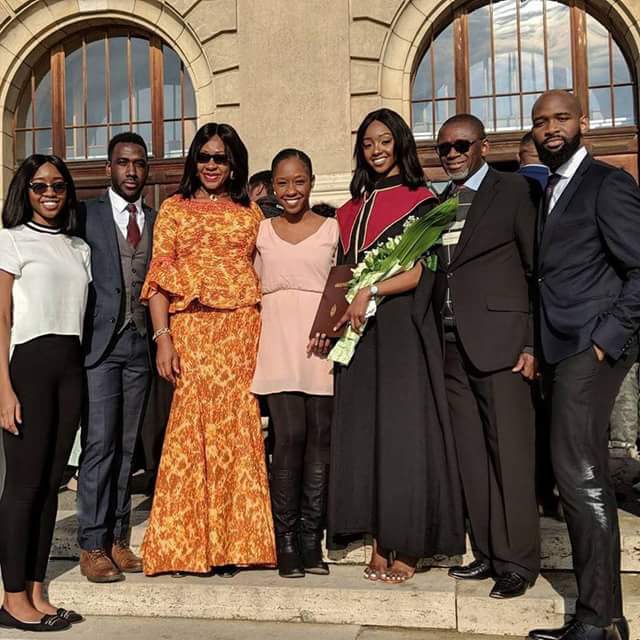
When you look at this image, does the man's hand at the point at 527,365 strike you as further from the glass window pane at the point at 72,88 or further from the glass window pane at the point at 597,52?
the glass window pane at the point at 72,88

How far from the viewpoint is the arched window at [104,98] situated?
992 cm

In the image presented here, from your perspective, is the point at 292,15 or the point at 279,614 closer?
the point at 279,614

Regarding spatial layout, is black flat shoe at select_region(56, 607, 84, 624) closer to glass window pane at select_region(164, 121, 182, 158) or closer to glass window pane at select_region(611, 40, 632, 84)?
glass window pane at select_region(164, 121, 182, 158)

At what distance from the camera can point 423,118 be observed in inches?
372

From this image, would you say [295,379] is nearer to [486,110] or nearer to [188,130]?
[486,110]

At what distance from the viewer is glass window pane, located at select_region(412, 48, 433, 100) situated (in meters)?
9.42

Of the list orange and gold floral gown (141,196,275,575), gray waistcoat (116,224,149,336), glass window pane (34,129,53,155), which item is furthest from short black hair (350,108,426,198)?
glass window pane (34,129,53,155)

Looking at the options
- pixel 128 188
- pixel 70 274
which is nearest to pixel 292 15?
→ pixel 128 188

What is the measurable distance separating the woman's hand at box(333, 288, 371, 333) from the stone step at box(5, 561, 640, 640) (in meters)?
1.28

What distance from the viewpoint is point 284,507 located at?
4254 millimetres

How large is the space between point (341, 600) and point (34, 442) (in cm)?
164

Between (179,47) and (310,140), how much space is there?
204cm

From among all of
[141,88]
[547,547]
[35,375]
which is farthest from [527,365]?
[141,88]

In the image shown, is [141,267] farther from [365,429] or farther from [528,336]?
[528,336]
